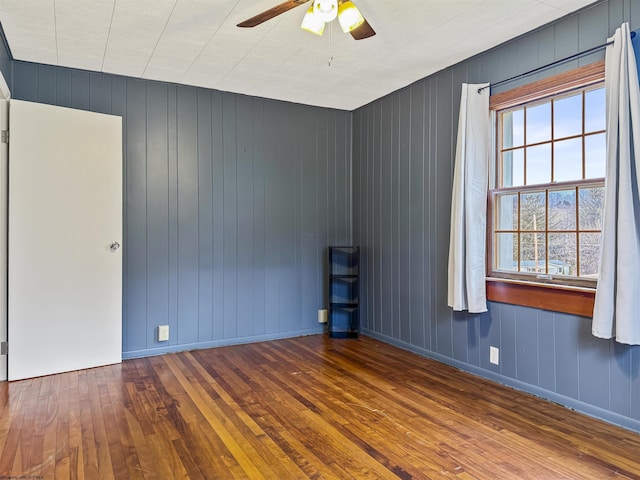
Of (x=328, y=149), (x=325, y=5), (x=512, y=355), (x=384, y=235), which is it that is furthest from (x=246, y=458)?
(x=328, y=149)

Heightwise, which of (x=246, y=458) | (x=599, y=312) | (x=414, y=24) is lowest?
(x=246, y=458)

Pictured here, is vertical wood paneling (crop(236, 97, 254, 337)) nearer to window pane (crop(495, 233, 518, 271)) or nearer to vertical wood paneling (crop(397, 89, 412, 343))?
vertical wood paneling (crop(397, 89, 412, 343))

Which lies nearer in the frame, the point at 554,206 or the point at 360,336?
the point at 554,206

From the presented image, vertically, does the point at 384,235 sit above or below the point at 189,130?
below

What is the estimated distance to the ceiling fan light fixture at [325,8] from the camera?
2141 millimetres

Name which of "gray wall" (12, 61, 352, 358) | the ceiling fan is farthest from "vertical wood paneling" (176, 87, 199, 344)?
the ceiling fan

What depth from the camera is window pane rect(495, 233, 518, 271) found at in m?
3.14

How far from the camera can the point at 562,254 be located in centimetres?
280

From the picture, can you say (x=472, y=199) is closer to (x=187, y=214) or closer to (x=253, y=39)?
(x=253, y=39)

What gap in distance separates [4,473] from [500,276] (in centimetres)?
320

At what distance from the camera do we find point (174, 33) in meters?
2.93

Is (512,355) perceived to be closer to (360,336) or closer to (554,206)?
(554,206)

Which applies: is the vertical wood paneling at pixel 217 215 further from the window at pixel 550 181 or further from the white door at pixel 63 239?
the window at pixel 550 181

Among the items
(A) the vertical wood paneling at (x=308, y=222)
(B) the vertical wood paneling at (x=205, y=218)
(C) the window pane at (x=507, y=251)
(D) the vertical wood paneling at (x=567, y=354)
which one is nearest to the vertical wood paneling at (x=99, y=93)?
(B) the vertical wood paneling at (x=205, y=218)
